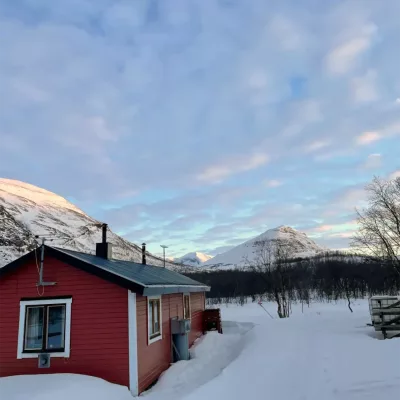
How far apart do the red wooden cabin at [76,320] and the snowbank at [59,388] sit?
1.16 feet

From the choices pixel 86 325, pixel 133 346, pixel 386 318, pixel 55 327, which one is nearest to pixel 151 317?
pixel 133 346

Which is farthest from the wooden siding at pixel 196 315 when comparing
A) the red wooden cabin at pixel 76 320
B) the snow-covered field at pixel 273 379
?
the red wooden cabin at pixel 76 320

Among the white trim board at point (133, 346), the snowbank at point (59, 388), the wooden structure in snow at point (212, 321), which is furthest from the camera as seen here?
the wooden structure in snow at point (212, 321)

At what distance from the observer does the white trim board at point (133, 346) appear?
323 inches

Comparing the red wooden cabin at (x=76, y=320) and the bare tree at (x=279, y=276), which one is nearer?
the red wooden cabin at (x=76, y=320)

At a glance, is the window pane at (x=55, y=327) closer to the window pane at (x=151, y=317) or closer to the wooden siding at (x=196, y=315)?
the window pane at (x=151, y=317)

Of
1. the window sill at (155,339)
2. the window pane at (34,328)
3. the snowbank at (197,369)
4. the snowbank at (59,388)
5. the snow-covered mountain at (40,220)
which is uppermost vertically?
the snow-covered mountain at (40,220)

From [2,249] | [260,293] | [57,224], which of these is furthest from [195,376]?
A: [57,224]

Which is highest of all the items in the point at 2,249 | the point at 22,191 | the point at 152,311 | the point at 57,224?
the point at 22,191

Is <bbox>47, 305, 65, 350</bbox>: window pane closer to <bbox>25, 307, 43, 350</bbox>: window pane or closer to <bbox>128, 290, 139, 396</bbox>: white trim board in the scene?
<bbox>25, 307, 43, 350</bbox>: window pane

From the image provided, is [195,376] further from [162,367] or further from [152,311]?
[152,311]

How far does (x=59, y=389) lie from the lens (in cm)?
718

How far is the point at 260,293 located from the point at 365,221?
3578cm

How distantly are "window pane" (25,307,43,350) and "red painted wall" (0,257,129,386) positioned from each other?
0.26 meters
